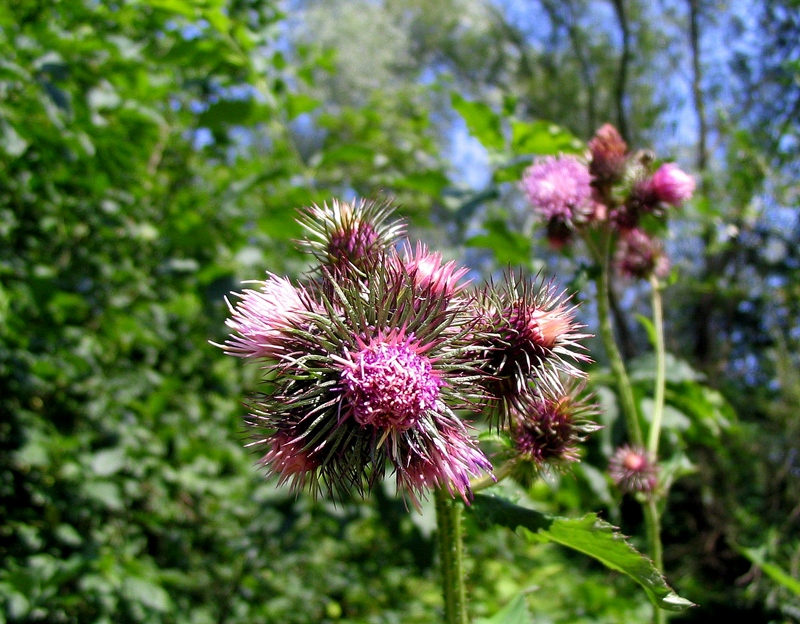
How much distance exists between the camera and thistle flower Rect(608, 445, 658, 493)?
65.5 inches

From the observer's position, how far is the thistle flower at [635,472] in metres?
1.66

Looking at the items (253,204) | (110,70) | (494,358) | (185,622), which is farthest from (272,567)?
(494,358)

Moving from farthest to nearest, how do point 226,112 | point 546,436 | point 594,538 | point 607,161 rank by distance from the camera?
point 226,112 → point 607,161 → point 546,436 → point 594,538

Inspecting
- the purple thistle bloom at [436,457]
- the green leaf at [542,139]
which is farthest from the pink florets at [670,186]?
the purple thistle bloom at [436,457]

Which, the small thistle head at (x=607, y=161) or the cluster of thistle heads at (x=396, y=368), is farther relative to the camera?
the small thistle head at (x=607, y=161)

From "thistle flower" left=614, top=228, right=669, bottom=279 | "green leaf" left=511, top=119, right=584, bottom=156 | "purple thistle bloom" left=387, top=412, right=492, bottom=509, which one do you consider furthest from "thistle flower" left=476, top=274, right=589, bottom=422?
"green leaf" left=511, top=119, right=584, bottom=156

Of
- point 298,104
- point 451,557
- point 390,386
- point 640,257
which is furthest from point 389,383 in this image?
point 298,104

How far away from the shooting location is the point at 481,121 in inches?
102

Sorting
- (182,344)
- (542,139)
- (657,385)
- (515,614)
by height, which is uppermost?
(542,139)

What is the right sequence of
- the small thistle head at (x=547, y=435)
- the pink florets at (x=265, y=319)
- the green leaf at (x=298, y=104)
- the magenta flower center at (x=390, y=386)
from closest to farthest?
the magenta flower center at (x=390, y=386)
the pink florets at (x=265, y=319)
the small thistle head at (x=547, y=435)
the green leaf at (x=298, y=104)

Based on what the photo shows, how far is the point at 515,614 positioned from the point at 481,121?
6.39 ft

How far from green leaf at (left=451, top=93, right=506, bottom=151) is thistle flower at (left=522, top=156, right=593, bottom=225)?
0.76 meters

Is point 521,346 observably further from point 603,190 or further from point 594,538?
point 603,190

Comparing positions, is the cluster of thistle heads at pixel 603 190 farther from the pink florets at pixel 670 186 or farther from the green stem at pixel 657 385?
the green stem at pixel 657 385
